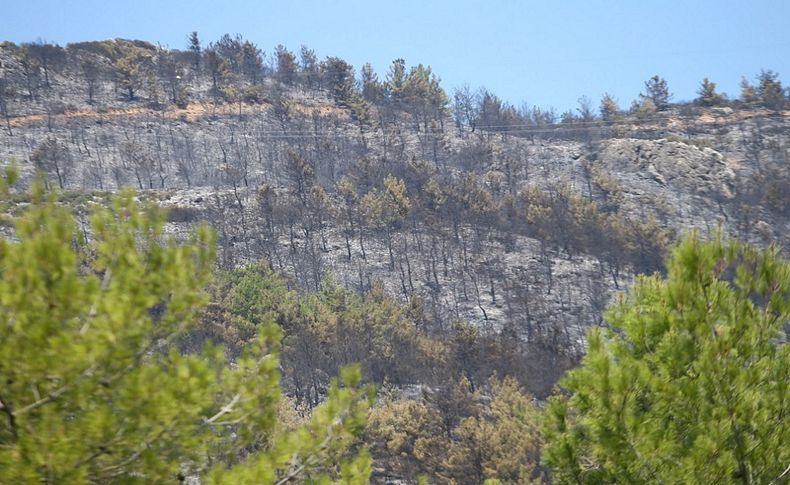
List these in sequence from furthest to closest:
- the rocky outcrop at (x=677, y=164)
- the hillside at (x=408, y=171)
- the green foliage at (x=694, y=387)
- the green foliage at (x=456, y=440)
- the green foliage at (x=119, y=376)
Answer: the rocky outcrop at (x=677, y=164) < the hillside at (x=408, y=171) < the green foliage at (x=456, y=440) < the green foliage at (x=694, y=387) < the green foliage at (x=119, y=376)

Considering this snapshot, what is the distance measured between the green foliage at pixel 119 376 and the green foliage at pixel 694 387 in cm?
173

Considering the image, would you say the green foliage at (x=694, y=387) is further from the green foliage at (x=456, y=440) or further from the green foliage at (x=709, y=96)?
the green foliage at (x=709, y=96)

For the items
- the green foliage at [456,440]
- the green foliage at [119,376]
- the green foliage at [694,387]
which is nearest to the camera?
the green foliage at [119,376]

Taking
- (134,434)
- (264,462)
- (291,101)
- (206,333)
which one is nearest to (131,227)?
(134,434)

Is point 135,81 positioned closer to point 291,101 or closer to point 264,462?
point 291,101

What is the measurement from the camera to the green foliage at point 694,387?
16.3 ft

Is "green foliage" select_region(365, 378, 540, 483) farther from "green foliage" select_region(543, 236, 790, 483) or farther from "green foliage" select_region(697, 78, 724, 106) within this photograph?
"green foliage" select_region(697, 78, 724, 106)

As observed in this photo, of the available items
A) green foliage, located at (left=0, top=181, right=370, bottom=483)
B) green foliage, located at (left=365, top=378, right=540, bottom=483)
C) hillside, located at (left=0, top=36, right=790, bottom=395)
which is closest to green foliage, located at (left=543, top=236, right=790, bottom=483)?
green foliage, located at (left=0, top=181, right=370, bottom=483)

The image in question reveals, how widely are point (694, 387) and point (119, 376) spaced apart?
12.5ft

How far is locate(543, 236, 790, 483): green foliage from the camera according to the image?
16.3 ft

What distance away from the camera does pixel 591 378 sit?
5348mm

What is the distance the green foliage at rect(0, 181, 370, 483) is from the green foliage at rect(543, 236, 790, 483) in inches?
68.1

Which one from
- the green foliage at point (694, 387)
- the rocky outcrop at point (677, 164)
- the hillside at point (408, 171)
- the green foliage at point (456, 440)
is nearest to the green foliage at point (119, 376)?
the green foliage at point (694, 387)

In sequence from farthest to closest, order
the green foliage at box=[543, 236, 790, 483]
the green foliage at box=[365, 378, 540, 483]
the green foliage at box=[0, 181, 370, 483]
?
the green foliage at box=[365, 378, 540, 483]
the green foliage at box=[543, 236, 790, 483]
the green foliage at box=[0, 181, 370, 483]
